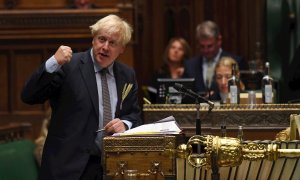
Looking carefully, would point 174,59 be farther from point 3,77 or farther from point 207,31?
point 3,77

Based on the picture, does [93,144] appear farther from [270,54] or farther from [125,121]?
[270,54]

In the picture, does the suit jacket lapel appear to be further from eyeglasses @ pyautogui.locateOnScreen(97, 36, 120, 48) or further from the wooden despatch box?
the wooden despatch box

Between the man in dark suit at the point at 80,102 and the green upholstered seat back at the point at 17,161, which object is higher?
the man in dark suit at the point at 80,102

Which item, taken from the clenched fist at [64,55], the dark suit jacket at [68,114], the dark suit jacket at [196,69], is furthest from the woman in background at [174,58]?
the clenched fist at [64,55]

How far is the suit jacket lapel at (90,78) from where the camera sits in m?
4.51

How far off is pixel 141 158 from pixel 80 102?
0.98m

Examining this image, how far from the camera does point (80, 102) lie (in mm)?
4484

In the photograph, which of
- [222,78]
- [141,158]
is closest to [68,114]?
[141,158]

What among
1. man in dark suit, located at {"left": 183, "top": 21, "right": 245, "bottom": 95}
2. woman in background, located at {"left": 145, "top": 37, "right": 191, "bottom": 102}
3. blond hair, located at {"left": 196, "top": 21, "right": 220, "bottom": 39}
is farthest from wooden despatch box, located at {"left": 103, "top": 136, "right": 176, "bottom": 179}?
woman in background, located at {"left": 145, "top": 37, "right": 191, "bottom": 102}

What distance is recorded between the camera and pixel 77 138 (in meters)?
4.44

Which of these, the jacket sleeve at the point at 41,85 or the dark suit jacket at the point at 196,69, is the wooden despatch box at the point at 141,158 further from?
the dark suit jacket at the point at 196,69

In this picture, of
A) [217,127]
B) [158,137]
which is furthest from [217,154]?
[217,127]

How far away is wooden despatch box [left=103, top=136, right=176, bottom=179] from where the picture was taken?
3.57 meters

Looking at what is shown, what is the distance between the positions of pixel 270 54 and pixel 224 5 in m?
1.26
